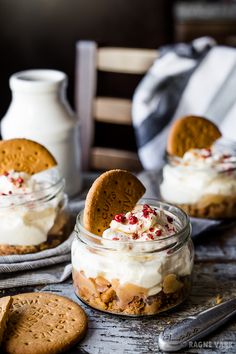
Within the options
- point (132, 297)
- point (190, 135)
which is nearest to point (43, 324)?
point (132, 297)

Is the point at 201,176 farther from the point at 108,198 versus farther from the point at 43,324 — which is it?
the point at 43,324

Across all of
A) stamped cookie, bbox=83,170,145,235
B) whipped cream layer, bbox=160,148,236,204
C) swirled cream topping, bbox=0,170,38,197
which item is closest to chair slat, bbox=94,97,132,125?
whipped cream layer, bbox=160,148,236,204

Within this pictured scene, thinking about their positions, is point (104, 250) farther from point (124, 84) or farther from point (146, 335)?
point (124, 84)

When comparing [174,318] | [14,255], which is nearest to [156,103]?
[14,255]

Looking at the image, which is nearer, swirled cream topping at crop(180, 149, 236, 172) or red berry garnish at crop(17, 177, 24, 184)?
red berry garnish at crop(17, 177, 24, 184)

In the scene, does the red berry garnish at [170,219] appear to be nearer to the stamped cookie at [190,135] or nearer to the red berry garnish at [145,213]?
the red berry garnish at [145,213]

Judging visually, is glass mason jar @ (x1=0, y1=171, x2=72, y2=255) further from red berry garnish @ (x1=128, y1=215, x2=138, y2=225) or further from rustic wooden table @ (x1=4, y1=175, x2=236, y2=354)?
red berry garnish @ (x1=128, y1=215, x2=138, y2=225)
